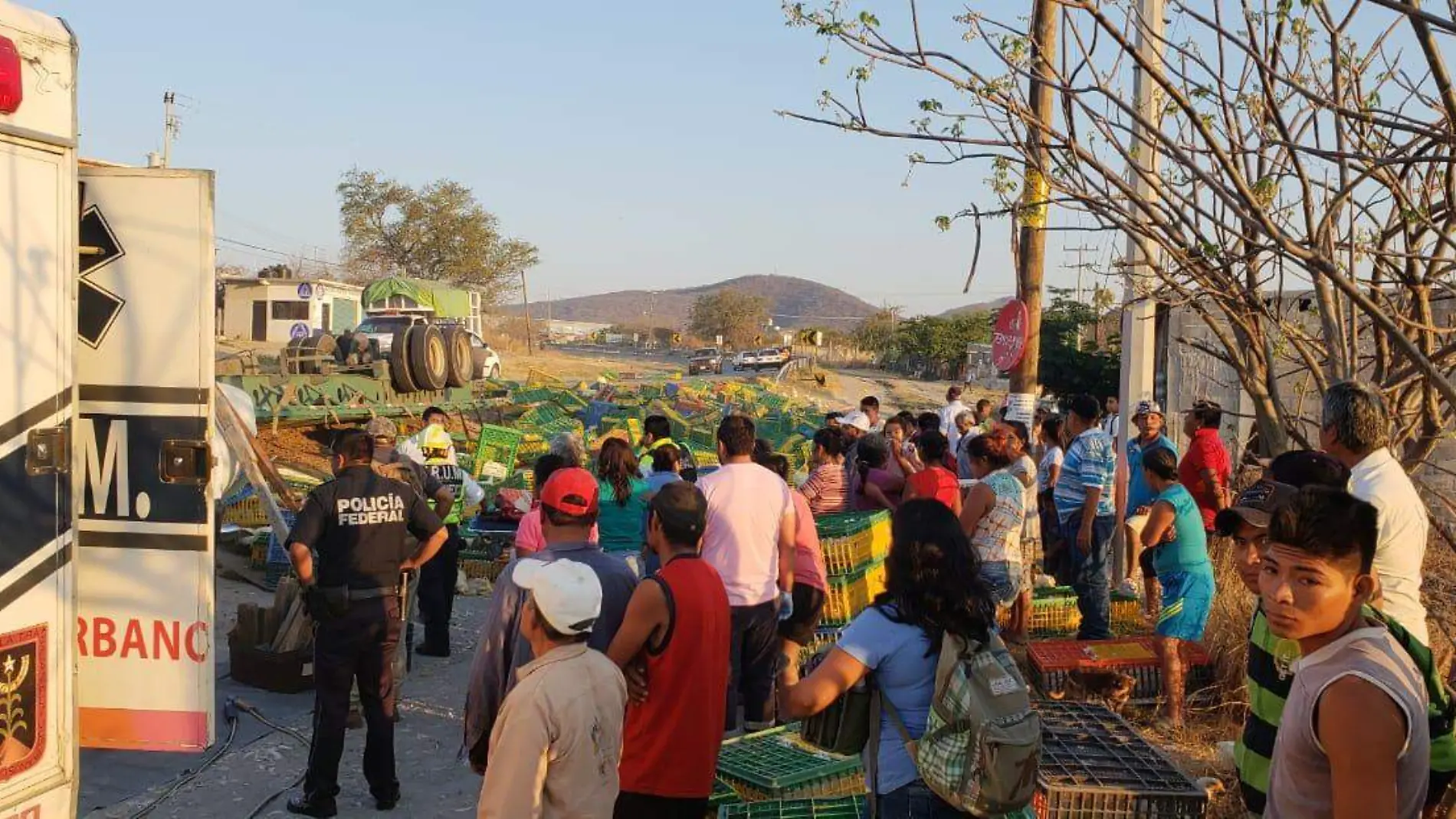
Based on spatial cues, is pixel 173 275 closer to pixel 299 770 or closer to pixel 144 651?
pixel 144 651

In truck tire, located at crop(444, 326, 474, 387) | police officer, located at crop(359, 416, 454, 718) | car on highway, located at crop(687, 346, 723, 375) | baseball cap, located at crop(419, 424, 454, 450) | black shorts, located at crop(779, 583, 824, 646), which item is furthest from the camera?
car on highway, located at crop(687, 346, 723, 375)

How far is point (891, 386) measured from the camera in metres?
51.9

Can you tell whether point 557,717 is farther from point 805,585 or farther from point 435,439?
point 435,439

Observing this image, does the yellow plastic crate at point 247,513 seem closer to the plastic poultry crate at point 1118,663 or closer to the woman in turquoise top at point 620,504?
the woman in turquoise top at point 620,504

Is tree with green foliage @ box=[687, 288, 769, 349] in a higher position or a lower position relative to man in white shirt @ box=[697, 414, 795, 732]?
higher

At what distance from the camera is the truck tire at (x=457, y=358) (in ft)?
70.1

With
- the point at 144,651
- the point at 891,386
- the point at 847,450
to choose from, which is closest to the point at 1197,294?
the point at 144,651

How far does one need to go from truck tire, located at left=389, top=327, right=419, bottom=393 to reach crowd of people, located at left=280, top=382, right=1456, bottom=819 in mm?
12531

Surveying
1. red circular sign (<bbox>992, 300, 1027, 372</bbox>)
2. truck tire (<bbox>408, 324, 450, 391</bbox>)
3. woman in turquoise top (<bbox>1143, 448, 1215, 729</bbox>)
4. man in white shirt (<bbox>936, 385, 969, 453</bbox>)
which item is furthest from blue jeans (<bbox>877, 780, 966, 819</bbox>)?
truck tire (<bbox>408, 324, 450, 391</bbox>)

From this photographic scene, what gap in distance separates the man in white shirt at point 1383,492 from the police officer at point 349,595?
3.98 metres

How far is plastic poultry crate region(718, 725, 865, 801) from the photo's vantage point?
4727mm

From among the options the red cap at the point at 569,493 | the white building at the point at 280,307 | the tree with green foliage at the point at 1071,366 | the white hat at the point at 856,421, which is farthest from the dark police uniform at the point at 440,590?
the white building at the point at 280,307

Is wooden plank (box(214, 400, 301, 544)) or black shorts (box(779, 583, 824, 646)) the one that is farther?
wooden plank (box(214, 400, 301, 544))

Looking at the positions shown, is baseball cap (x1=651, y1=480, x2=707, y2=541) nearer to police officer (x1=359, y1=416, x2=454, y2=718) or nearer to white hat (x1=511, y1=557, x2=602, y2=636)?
white hat (x1=511, y1=557, x2=602, y2=636)
